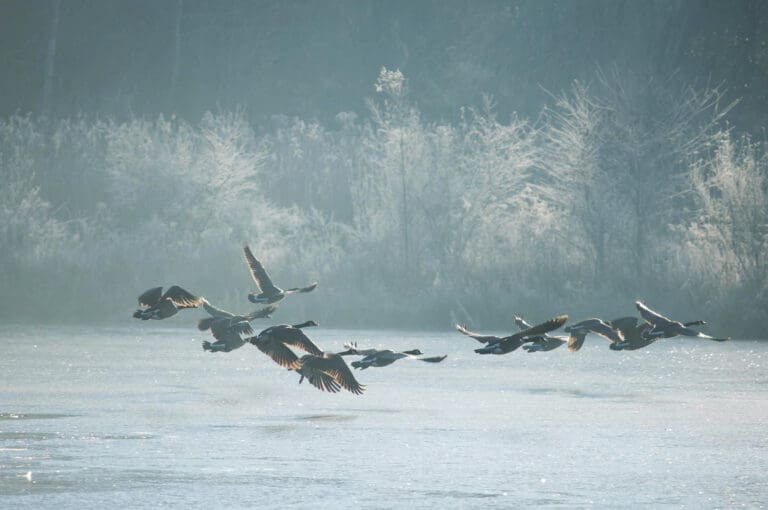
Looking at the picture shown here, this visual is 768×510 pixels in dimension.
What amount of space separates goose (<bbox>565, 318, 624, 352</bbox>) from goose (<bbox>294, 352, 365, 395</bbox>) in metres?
2.17

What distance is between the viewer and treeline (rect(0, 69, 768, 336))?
120 feet

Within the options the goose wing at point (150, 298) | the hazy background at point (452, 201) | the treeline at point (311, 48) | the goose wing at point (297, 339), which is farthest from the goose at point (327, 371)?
the treeline at point (311, 48)

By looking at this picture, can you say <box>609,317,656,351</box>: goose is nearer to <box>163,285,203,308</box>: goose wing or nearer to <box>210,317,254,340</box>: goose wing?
<box>210,317,254,340</box>: goose wing

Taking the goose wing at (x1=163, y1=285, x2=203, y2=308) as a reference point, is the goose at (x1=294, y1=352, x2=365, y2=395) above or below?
below

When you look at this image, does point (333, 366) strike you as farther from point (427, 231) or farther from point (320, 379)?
point (427, 231)

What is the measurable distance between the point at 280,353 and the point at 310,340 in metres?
0.43

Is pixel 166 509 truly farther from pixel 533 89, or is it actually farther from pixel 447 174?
pixel 533 89

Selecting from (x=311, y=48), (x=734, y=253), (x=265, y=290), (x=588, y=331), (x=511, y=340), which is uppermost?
(x=311, y=48)

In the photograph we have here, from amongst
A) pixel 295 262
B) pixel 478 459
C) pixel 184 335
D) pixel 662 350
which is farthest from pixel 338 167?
pixel 478 459

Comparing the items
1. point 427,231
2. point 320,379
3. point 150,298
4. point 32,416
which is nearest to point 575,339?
point 320,379

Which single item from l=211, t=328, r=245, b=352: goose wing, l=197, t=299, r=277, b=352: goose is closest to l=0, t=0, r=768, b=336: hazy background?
l=197, t=299, r=277, b=352: goose

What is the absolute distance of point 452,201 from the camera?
143 ft

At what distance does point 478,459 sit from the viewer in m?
17.2

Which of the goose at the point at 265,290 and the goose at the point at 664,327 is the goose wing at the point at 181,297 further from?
the goose at the point at 664,327
